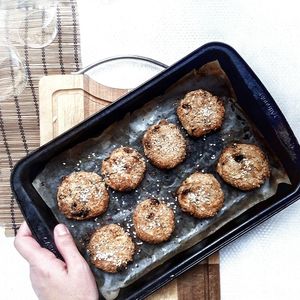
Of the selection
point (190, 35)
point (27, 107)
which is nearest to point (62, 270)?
point (27, 107)

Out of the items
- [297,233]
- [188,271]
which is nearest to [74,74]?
[188,271]

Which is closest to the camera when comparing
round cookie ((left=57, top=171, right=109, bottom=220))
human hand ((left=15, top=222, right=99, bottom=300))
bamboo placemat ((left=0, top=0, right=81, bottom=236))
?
human hand ((left=15, top=222, right=99, bottom=300))

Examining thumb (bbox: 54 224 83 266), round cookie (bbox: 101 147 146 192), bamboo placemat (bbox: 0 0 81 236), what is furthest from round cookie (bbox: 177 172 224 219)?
bamboo placemat (bbox: 0 0 81 236)

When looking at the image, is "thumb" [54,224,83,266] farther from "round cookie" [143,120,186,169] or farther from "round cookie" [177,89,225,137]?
"round cookie" [177,89,225,137]

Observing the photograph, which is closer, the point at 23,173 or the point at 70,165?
the point at 23,173

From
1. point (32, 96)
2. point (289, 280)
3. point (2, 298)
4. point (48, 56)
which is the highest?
point (48, 56)

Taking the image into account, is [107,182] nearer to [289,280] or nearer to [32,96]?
[32,96]
